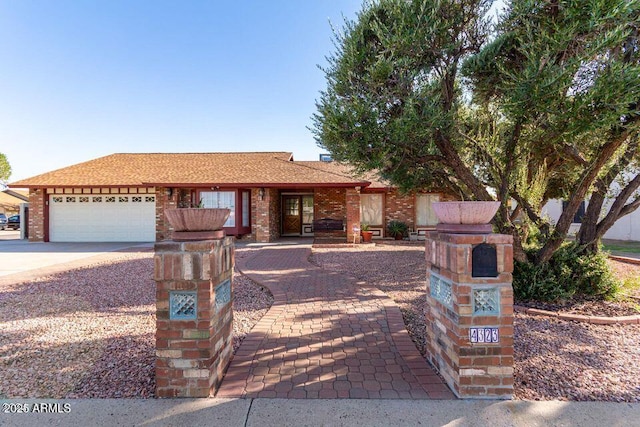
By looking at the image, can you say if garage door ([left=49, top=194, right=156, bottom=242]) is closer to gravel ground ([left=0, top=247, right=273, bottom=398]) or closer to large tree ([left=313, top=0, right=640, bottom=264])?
gravel ground ([left=0, top=247, right=273, bottom=398])

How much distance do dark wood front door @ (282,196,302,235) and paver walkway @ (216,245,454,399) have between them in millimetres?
10683

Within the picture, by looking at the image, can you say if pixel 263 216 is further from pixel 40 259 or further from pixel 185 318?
pixel 185 318

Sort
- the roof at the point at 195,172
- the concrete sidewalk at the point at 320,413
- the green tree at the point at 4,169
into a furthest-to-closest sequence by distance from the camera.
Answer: the green tree at the point at 4,169, the roof at the point at 195,172, the concrete sidewalk at the point at 320,413

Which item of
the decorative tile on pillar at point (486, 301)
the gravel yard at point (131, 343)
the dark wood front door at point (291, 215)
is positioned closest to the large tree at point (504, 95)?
the gravel yard at point (131, 343)

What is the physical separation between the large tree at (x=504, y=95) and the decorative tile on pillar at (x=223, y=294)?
11.1 ft

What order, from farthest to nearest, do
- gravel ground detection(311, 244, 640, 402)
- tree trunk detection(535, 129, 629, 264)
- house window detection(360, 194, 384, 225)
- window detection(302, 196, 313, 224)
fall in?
window detection(302, 196, 313, 224) → house window detection(360, 194, 384, 225) → tree trunk detection(535, 129, 629, 264) → gravel ground detection(311, 244, 640, 402)

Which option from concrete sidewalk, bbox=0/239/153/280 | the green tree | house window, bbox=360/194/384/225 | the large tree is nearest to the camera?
the large tree

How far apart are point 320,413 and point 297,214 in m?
14.2

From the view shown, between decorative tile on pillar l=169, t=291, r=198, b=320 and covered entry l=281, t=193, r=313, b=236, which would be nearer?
decorative tile on pillar l=169, t=291, r=198, b=320

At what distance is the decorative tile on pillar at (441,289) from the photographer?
2598mm

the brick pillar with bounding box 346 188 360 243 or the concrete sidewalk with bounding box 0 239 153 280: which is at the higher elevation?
the brick pillar with bounding box 346 188 360 243

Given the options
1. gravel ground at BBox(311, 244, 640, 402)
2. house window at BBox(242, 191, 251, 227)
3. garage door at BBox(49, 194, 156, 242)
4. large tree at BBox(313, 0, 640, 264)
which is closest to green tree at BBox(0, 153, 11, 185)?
garage door at BBox(49, 194, 156, 242)

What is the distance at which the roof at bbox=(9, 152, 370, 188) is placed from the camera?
1349 centimetres

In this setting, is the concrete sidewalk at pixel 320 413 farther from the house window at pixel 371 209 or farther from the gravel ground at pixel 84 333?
the house window at pixel 371 209
